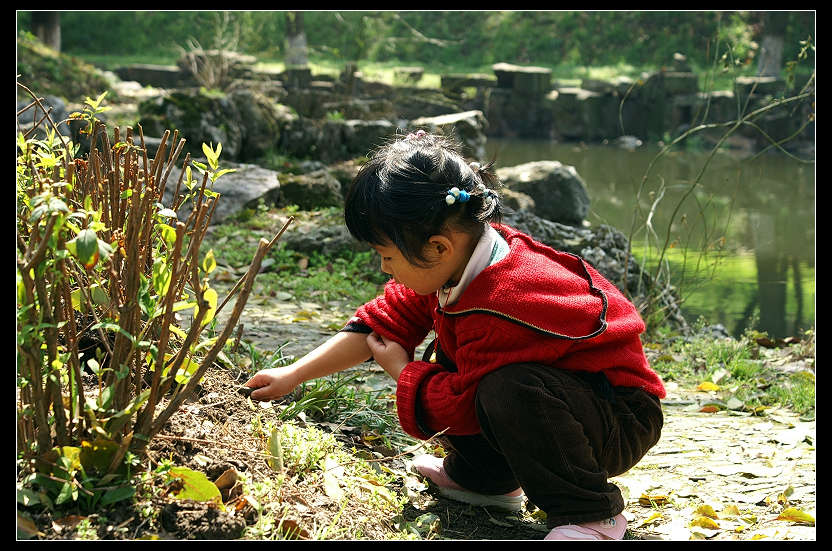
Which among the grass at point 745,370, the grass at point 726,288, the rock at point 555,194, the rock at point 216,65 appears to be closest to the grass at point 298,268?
the grass at point 745,370

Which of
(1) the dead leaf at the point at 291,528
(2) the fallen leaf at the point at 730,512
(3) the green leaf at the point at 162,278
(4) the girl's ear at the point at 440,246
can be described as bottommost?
(2) the fallen leaf at the point at 730,512

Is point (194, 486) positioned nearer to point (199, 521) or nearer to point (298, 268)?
point (199, 521)

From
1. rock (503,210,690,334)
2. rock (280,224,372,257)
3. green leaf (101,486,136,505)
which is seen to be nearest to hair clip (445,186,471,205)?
green leaf (101,486,136,505)

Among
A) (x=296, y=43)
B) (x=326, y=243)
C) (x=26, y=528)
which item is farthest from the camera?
(x=296, y=43)

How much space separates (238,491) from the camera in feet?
5.85

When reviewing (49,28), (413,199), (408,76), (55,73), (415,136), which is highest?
(415,136)

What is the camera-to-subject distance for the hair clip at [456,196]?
6.31 ft

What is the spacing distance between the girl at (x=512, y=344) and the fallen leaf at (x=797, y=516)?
388 millimetres

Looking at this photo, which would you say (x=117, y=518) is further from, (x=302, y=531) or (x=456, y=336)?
(x=456, y=336)

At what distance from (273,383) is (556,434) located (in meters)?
0.76

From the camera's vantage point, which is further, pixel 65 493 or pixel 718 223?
pixel 718 223

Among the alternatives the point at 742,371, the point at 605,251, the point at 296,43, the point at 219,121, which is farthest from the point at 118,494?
the point at 296,43

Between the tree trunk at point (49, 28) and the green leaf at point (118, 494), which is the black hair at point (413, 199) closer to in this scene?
the green leaf at point (118, 494)

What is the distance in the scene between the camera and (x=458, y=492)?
2.30 m
